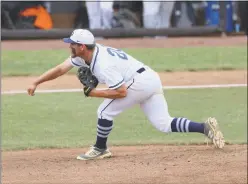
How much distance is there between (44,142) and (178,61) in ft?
18.6

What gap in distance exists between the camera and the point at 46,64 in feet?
47.3

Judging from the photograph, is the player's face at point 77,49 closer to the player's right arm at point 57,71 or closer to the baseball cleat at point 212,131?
the player's right arm at point 57,71

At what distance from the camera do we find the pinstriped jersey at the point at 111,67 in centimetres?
772

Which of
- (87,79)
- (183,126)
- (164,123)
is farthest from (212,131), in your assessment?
(87,79)

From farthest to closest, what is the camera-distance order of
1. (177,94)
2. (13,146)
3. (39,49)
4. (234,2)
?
(234,2) < (39,49) < (177,94) < (13,146)

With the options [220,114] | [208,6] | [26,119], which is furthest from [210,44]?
[26,119]

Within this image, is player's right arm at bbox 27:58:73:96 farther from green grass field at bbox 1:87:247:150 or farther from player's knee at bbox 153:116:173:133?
green grass field at bbox 1:87:247:150

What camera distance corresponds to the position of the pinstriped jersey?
7723 millimetres

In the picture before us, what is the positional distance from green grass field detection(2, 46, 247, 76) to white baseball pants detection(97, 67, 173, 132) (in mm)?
5791

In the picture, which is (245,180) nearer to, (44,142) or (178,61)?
(44,142)

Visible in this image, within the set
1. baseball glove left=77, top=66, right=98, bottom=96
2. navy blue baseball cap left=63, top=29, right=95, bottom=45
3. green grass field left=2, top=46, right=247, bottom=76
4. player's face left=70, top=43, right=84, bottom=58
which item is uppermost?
navy blue baseball cap left=63, top=29, right=95, bottom=45

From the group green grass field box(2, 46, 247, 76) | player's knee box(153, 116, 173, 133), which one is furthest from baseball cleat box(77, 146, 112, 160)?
green grass field box(2, 46, 247, 76)

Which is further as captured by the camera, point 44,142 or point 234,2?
point 234,2

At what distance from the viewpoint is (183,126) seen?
8.35 meters
